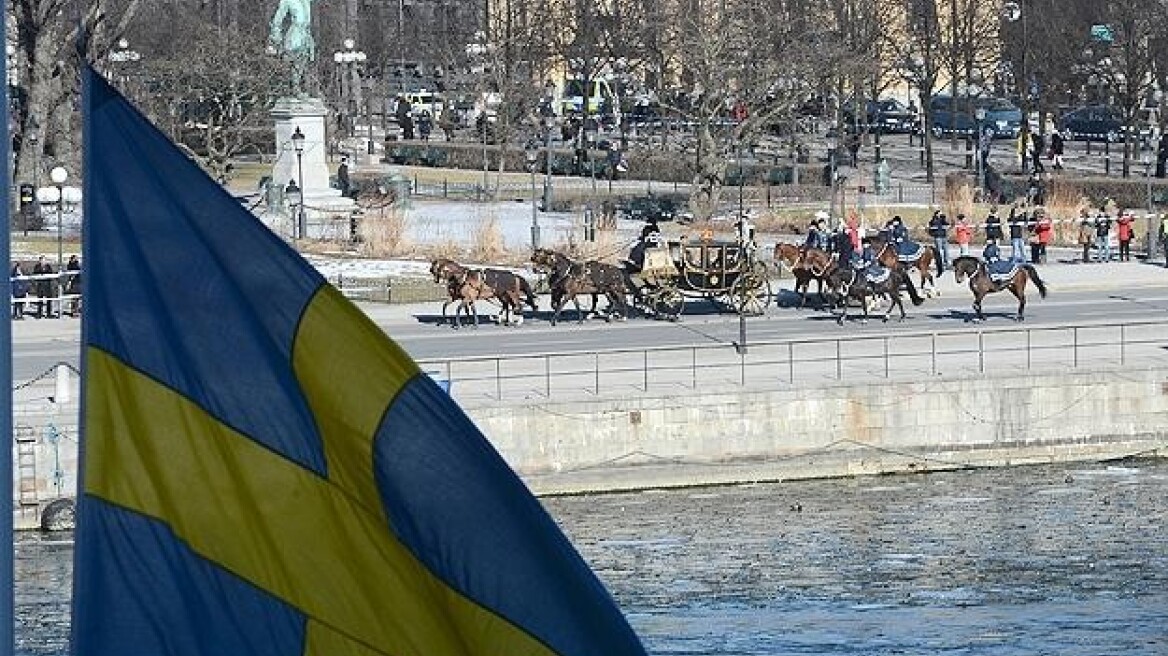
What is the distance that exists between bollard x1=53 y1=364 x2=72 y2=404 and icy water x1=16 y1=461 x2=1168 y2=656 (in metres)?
2.36

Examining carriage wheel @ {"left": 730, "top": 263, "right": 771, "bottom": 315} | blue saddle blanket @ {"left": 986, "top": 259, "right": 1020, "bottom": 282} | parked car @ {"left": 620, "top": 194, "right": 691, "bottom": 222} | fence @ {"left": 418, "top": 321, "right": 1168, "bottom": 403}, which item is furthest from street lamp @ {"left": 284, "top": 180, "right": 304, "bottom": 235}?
fence @ {"left": 418, "top": 321, "right": 1168, "bottom": 403}

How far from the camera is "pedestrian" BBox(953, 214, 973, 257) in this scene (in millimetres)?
48628

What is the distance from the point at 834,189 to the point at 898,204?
401 cm

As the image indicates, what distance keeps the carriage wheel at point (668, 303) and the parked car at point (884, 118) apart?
41.1 meters

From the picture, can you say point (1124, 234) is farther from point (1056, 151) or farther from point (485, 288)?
point (1056, 151)

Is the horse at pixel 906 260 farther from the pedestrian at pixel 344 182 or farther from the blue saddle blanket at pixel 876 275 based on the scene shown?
the pedestrian at pixel 344 182

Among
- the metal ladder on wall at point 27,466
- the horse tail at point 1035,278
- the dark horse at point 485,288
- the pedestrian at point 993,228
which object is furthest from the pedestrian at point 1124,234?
the metal ladder on wall at point 27,466

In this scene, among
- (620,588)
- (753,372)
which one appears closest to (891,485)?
(753,372)

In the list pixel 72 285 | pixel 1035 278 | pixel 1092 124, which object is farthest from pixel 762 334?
pixel 1092 124

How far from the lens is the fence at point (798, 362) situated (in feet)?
109

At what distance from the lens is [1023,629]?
81.3 feet

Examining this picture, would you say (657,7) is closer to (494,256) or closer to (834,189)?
(834,189)

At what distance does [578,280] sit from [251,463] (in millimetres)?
33614

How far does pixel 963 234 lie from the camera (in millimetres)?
48781
